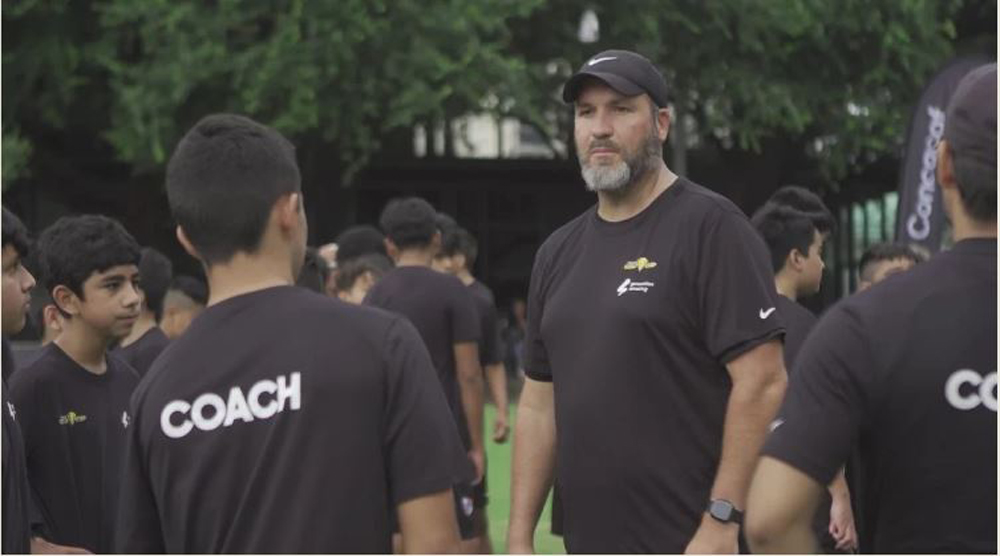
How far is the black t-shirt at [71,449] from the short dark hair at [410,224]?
4.67 meters

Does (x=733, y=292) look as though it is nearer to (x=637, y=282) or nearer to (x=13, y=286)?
(x=637, y=282)

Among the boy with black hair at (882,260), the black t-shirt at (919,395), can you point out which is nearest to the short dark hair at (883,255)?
the boy with black hair at (882,260)

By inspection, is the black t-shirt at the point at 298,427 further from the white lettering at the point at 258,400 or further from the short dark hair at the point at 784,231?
the short dark hair at the point at 784,231

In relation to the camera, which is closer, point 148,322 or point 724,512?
point 724,512

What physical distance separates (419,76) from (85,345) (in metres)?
20.8

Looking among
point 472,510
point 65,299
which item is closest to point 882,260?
point 472,510

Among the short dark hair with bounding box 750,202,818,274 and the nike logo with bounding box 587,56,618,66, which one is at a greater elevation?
the nike logo with bounding box 587,56,618,66

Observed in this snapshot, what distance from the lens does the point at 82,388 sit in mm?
6184

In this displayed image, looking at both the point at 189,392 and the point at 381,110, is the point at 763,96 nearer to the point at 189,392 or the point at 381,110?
the point at 381,110

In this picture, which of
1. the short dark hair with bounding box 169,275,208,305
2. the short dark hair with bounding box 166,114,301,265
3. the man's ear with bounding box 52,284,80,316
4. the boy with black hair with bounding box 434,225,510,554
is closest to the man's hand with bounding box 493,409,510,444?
the boy with black hair with bounding box 434,225,510,554

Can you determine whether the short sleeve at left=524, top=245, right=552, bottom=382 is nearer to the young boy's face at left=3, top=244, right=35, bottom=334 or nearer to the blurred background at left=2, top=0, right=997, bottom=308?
the young boy's face at left=3, top=244, right=35, bottom=334

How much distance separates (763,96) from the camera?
2858cm

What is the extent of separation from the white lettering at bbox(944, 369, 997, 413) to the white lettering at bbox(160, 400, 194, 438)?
1.43 m

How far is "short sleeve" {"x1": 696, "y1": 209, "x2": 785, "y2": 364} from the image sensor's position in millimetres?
5406
